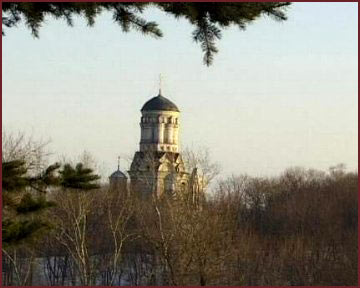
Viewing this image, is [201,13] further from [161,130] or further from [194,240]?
[161,130]

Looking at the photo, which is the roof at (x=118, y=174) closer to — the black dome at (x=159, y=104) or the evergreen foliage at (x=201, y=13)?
the black dome at (x=159, y=104)

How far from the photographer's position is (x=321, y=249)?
86.6 feet

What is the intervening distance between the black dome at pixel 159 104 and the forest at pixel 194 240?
9330 mm

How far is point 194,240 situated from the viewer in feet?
62.0

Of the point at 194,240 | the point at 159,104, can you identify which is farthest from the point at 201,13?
the point at 159,104

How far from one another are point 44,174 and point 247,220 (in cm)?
2583

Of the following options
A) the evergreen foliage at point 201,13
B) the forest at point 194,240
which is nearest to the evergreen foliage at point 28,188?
the evergreen foliage at point 201,13

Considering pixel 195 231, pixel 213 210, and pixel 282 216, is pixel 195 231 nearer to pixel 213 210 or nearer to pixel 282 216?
pixel 213 210

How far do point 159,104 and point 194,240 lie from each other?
25.2 m

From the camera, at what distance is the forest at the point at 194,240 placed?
19.2 m

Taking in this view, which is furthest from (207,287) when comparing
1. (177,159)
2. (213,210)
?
(177,159)

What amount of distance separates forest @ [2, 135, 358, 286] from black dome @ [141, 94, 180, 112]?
9330mm

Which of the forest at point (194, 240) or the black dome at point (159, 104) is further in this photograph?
the black dome at point (159, 104)

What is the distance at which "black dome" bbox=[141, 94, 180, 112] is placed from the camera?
43.6m
